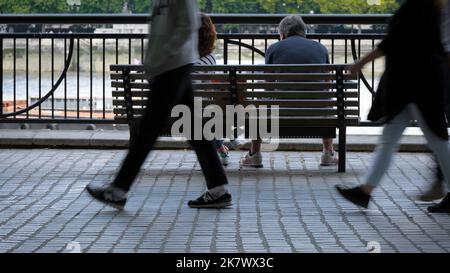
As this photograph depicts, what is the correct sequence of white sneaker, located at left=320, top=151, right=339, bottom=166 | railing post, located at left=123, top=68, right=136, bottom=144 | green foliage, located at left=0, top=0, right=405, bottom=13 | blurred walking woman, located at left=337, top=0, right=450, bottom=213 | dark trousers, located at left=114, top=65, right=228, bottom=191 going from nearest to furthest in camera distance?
blurred walking woman, located at left=337, top=0, right=450, bottom=213, dark trousers, located at left=114, top=65, right=228, bottom=191, railing post, located at left=123, top=68, right=136, bottom=144, white sneaker, located at left=320, top=151, right=339, bottom=166, green foliage, located at left=0, top=0, right=405, bottom=13


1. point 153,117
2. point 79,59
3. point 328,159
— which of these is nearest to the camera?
point 153,117

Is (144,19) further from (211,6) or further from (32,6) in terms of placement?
(211,6)

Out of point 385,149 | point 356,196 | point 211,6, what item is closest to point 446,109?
point 385,149

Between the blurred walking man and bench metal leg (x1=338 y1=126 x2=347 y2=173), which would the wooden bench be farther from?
the blurred walking man

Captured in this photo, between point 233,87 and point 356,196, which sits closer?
point 356,196

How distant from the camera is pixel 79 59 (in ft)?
42.5

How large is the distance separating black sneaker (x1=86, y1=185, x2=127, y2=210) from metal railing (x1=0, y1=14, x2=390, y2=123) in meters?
4.32

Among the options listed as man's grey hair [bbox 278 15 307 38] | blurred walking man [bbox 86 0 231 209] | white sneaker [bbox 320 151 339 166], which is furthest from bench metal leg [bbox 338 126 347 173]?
blurred walking man [bbox 86 0 231 209]

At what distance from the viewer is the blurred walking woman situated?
25.8ft

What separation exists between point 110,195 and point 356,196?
5.07 feet

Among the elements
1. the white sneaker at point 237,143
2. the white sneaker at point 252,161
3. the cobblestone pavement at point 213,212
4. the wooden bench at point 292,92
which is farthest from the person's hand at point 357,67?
the white sneaker at point 237,143

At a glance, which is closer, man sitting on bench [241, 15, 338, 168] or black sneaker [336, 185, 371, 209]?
black sneaker [336, 185, 371, 209]
